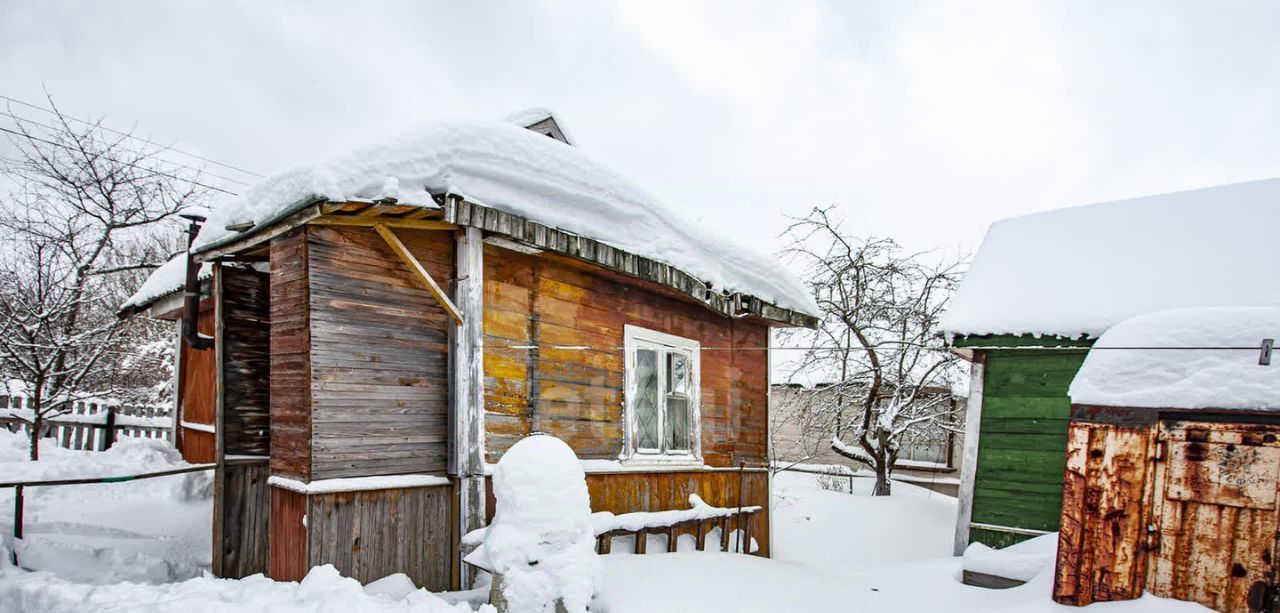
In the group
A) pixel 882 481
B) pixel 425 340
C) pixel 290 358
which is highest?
pixel 425 340

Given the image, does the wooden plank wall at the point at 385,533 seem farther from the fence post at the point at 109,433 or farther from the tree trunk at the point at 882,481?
the tree trunk at the point at 882,481

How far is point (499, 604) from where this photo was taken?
4.37 m

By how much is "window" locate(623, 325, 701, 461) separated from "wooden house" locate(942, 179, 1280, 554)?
3.36 m

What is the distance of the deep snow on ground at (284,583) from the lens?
4555 millimetres

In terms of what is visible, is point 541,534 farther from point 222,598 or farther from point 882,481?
point 882,481

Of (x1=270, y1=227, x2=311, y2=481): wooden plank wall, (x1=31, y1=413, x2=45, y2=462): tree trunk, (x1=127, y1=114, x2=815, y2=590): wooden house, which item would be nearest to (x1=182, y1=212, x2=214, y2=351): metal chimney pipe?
(x1=127, y1=114, x2=815, y2=590): wooden house

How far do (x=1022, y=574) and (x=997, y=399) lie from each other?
244 centimetres

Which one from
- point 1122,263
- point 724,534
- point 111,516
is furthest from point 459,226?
point 1122,263

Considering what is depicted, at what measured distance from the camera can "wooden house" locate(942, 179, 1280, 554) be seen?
7688mm

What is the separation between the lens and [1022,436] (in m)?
8.02

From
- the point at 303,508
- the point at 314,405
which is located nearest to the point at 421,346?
the point at 314,405

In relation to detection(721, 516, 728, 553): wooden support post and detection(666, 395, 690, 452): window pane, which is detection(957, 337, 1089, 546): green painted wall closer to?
detection(721, 516, 728, 553): wooden support post

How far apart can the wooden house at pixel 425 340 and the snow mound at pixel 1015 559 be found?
3.14 meters

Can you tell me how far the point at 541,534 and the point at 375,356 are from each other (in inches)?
81.3
